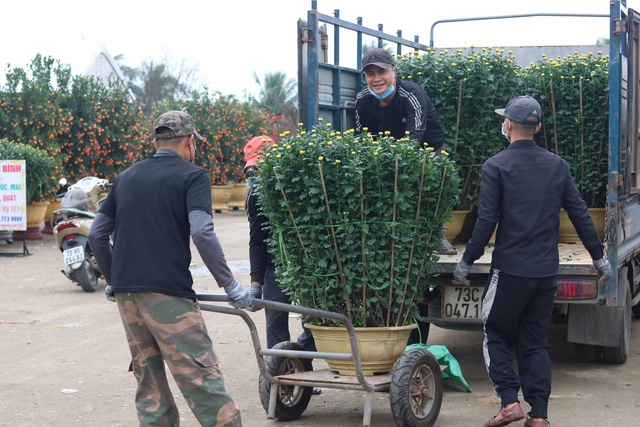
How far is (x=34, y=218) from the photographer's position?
703 inches

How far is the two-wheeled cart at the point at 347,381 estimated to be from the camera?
16.5ft

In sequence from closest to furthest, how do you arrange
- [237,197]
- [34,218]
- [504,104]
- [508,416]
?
[508,416]
[504,104]
[34,218]
[237,197]

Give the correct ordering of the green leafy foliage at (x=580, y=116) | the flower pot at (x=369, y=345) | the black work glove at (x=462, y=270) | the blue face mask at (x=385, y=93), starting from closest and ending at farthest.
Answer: the flower pot at (x=369, y=345), the black work glove at (x=462, y=270), the blue face mask at (x=385, y=93), the green leafy foliage at (x=580, y=116)

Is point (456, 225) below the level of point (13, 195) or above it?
below

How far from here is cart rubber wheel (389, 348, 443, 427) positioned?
5.07 m

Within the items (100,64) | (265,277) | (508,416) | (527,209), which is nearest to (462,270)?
(527,209)

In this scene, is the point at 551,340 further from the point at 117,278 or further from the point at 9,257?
the point at 9,257

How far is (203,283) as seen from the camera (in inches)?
478

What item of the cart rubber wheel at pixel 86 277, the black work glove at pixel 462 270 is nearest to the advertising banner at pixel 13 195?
the cart rubber wheel at pixel 86 277

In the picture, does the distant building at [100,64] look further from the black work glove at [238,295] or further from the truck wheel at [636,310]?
the black work glove at [238,295]

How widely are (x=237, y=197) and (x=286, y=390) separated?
22809 millimetres

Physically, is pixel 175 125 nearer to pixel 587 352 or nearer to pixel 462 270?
pixel 462 270

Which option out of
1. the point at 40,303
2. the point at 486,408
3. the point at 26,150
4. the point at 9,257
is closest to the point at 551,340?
the point at 486,408

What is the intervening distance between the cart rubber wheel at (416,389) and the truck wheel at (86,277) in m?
7.09
